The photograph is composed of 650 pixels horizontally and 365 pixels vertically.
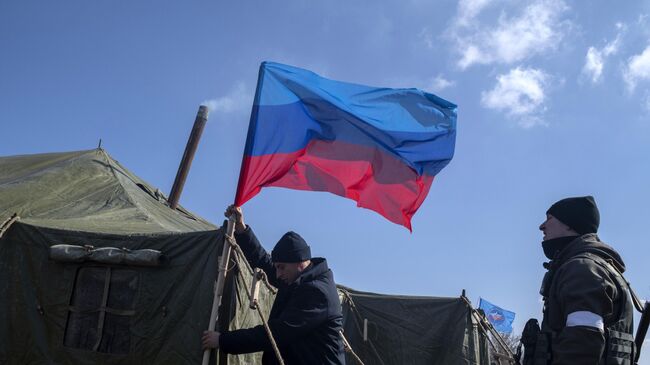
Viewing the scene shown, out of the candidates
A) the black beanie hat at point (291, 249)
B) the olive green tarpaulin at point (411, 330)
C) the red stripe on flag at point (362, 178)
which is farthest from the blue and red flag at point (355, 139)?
the olive green tarpaulin at point (411, 330)

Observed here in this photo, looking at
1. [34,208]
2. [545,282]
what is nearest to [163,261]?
[34,208]

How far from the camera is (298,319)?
14.0 ft

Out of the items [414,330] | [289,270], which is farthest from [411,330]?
[289,270]

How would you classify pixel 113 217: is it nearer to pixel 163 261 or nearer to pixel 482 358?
pixel 163 261

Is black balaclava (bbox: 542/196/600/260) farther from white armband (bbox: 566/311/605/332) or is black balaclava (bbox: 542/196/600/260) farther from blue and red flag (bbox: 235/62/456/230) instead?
blue and red flag (bbox: 235/62/456/230)

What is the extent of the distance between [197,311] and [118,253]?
3.16 feet

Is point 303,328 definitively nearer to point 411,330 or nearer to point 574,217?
point 574,217

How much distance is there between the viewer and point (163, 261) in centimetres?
537

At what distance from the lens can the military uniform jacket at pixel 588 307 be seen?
3.10 metres

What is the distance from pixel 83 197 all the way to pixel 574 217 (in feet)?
18.8

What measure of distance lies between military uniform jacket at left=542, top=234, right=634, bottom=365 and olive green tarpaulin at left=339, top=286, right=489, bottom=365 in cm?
581

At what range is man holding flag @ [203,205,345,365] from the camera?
4.28 meters

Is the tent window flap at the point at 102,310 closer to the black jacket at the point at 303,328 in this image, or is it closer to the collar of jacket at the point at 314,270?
the black jacket at the point at 303,328

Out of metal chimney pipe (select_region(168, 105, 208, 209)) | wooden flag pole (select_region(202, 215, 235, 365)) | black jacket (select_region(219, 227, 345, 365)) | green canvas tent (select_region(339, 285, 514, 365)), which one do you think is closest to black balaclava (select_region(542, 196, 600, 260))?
black jacket (select_region(219, 227, 345, 365))
